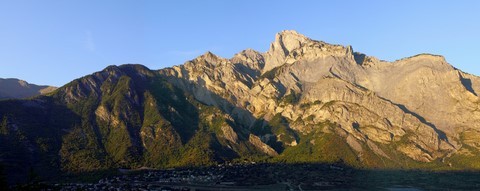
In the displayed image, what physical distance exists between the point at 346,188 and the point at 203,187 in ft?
221

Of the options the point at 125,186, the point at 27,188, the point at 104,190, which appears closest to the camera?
the point at 27,188

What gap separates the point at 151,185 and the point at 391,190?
112 m

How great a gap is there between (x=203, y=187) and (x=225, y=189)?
12.1m

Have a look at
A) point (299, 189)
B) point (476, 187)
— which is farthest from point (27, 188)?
point (476, 187)

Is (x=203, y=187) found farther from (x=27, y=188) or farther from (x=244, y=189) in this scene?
(x=27, y=188)

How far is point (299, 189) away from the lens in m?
198

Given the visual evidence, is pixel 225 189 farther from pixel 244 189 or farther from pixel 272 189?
pixel 272 189

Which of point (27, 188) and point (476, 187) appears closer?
point (27, 188)

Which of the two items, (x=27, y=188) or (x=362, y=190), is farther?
(x=362, y=190)

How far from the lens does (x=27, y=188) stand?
481ft

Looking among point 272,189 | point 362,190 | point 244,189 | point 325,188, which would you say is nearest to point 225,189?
point 244,189

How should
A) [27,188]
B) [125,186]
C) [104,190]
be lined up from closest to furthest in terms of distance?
[27,188], [104,190], [125,186]

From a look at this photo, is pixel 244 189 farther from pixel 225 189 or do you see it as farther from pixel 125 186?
pixel 125 186

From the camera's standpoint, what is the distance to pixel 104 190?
6964 inches
